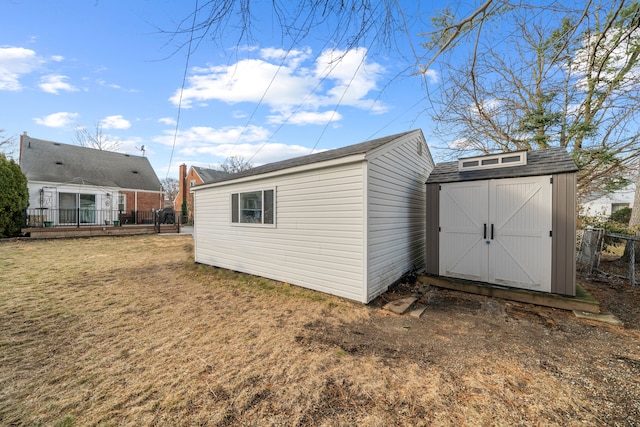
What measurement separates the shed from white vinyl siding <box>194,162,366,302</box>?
2.31 m

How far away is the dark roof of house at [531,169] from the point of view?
14.7 ft

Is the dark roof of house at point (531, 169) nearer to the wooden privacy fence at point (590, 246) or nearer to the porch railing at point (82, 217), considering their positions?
the wooden privacy fence at point (590, 246)

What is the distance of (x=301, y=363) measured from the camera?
2730mm

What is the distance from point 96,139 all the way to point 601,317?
3746cm

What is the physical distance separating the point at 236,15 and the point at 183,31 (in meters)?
0.43

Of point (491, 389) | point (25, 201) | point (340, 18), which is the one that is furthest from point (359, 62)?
point (25, 201)

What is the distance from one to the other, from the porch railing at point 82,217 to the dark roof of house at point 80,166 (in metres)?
1.90

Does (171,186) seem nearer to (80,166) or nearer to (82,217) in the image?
(80,166)

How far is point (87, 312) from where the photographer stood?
411 cm

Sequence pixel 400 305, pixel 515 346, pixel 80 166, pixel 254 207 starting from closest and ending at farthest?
pixel 515 346 < pixel 400 305 < pixel 254 207 < pixel 80 166

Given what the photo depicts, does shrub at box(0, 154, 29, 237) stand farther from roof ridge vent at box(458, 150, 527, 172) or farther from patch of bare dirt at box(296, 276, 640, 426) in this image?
roof ridge vent at box(458, 150, 527, 172)

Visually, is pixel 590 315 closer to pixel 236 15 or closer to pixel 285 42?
pixel 285 42

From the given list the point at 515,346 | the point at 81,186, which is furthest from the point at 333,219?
the point at 81,186

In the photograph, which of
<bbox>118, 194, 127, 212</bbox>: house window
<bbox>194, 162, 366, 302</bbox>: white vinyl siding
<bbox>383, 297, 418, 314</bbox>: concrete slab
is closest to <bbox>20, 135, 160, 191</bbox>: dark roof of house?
<bbox>118, 194, 127, 212</bbox>: house window
